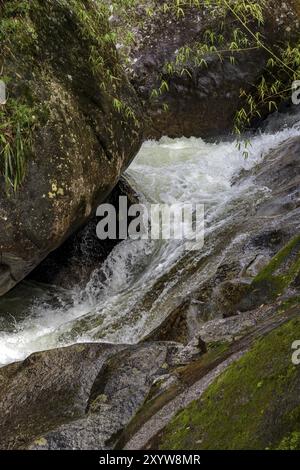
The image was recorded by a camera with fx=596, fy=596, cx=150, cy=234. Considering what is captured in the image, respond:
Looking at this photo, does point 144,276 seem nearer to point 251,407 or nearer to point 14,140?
point 14,140

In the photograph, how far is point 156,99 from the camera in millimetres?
9961

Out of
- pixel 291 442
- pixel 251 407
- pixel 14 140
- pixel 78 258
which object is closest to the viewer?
pixel 291 442

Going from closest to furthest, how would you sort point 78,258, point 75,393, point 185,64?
point 75,393
point 78,258
point 185,64

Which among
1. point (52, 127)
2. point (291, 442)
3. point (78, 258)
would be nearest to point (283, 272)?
point (291, 442)

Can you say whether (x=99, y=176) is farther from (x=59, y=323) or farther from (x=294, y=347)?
(x=294, y=347)

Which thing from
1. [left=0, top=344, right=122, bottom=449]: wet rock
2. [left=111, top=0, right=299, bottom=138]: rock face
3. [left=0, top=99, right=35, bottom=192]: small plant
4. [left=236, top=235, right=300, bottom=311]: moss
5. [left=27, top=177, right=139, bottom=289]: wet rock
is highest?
[left=111, top=0, right=299, bottom=138]: rock face

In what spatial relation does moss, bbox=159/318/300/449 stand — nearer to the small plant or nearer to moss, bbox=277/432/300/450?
moss, bbox=277/432/300/450

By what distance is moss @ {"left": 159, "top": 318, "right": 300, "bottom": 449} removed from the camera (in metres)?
2.33

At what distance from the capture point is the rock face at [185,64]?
9.79 metres

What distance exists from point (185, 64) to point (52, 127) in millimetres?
5053

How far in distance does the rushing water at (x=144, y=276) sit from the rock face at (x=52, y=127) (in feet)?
2.84

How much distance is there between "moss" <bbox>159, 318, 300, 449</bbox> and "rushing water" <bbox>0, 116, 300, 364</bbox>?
2635 mm

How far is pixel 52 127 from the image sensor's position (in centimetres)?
519

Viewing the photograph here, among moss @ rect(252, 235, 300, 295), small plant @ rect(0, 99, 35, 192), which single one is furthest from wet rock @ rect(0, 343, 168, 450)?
small plant @ rect(0, 99, 35, 192)
